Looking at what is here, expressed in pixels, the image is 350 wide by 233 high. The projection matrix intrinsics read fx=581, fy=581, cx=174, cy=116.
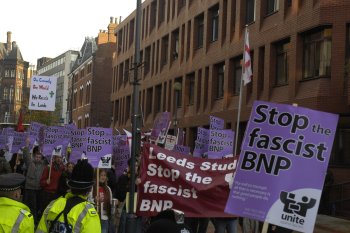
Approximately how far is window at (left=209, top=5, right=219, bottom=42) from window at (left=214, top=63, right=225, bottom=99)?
1776 mm

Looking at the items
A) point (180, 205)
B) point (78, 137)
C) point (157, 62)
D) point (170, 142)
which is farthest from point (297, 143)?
point (157, 62)

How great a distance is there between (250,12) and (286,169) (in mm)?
24069

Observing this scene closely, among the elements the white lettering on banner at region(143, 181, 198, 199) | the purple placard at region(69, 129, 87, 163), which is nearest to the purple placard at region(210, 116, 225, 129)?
the purple placard at region(69, 129, 87, 163)

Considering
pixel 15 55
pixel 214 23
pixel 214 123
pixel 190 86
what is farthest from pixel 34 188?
pixel 15 55

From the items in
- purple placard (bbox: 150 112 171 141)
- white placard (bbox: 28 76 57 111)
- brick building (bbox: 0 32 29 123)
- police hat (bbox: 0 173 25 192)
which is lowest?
police hat (bbox: 0 173 25 192)

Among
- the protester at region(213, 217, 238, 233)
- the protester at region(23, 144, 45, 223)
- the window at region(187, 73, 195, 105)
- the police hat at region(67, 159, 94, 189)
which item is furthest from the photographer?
the window at region(187, 73, 195, 105)

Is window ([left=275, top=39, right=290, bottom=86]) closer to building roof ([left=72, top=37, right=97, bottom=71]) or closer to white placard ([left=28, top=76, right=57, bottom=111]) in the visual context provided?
white placard ([left=28, top=76, right=57, bottom=111])

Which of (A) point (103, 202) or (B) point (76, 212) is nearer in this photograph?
(B) point (76, 212)

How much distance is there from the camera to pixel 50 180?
1274 cm

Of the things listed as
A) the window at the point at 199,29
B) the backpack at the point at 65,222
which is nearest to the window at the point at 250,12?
the window at the point at 199,29

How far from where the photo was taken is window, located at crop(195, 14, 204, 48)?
1405 inches

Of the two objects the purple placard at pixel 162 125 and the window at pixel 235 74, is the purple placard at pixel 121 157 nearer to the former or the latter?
the purple placard at pixel 162 125

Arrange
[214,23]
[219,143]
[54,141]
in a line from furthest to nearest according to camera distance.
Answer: [214,23], [54,141], [219,143]

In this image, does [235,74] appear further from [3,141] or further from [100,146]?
[100,146]
